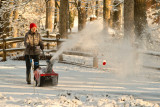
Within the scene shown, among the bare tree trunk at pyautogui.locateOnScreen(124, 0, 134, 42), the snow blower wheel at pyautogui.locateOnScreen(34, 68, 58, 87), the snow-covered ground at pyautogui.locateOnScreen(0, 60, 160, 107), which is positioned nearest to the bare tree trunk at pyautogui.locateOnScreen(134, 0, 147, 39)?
the bare tree trunk at pyautogui.locateOnScreen(124, 0, 134, 42)

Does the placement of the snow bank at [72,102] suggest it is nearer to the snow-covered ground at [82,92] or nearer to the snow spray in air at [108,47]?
the snow-covered ground at [82,92]

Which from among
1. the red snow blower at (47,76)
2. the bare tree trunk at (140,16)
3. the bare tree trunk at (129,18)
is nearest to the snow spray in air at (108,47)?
the bare tree trunk at (129,18)

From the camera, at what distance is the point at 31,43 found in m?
8.92

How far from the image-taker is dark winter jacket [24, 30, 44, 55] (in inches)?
350

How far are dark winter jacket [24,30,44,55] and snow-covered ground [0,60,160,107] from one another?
1.06m

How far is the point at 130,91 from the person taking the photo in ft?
26.3

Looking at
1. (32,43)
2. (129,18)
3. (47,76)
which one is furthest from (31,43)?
(129,18)

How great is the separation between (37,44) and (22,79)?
1859mm

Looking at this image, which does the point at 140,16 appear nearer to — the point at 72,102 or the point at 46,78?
the point at 46,78

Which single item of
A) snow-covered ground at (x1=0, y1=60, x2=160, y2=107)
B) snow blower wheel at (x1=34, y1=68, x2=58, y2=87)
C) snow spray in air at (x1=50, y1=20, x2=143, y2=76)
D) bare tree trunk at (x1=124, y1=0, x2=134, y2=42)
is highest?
bare tree trunk at (x1=124, y1=0, x2=134, y2=42)

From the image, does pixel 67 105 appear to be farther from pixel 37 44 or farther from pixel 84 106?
pixel 37 44

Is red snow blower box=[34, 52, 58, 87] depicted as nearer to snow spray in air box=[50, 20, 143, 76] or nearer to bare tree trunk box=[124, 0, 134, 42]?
snow spray in air box=[50, 20, 143, 76]

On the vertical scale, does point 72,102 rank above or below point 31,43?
below

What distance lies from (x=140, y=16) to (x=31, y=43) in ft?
22.9
